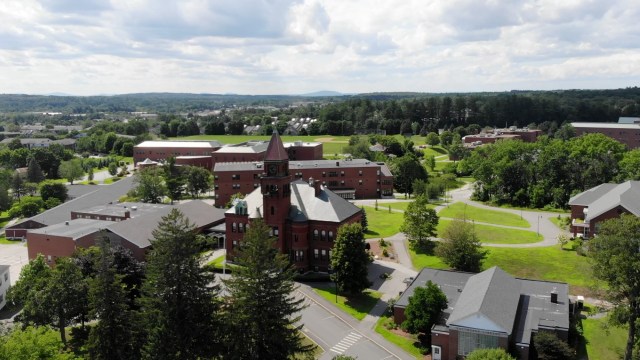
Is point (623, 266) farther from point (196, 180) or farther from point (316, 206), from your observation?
point (196, 180)

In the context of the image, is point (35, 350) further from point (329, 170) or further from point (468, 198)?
point (468, 198)

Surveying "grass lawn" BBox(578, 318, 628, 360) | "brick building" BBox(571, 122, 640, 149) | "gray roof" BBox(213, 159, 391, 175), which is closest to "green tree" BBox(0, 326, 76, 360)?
"grass lawn" BBox(578, 318, 628, 360)

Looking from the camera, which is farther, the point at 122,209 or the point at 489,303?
the point at 122,209

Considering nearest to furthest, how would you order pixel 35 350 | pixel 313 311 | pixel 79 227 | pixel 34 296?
pixel 35 350
pixel 34 296
pixel 313 311
pixel 79 227

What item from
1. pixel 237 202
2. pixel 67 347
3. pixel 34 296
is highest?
pixel 237 202

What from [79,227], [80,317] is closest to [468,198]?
[79,227]

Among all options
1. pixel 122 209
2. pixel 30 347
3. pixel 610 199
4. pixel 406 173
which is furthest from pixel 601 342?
pixel 406 173
